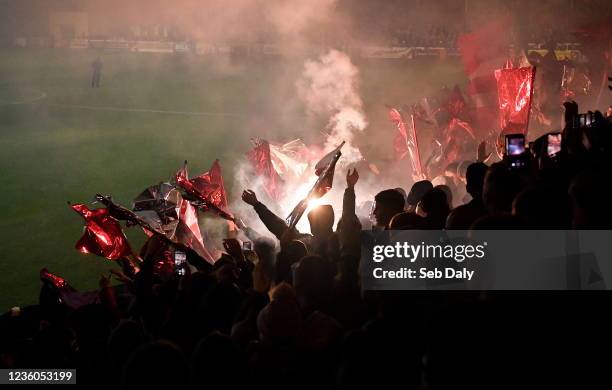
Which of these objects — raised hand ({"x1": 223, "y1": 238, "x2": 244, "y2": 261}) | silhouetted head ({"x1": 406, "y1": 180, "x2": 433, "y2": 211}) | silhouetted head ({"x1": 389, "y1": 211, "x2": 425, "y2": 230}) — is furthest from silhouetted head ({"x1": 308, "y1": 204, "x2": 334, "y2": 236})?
silhouetted head ({"x1": 406, "y1": 180, "x2": 433, "y2": 211})

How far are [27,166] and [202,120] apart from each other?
6541 mm

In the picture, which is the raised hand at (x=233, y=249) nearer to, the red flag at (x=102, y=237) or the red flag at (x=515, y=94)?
the red flag at (x=102, y=237)

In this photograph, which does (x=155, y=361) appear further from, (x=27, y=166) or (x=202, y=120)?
(x=202, y=120)

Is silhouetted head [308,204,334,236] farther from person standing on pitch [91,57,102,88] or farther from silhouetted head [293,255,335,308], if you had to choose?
person standing on pitch [91,57,102,88]

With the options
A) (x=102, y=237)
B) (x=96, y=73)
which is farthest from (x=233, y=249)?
(x=96, y=73)

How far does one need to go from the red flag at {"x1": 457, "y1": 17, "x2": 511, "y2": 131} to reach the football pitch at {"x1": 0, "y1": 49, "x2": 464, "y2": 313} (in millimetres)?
3403

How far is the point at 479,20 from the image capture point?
23.9m

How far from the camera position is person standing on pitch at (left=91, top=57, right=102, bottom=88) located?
26.8 meters

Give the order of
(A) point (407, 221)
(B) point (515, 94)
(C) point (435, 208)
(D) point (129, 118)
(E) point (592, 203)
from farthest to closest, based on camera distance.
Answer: (D) point (129, 118) < (B) point (515, 94) < (C) point (435, 208) < (A) point (407, 221) < (E) point (592, 203)

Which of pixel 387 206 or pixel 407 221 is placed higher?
pixel 387 206

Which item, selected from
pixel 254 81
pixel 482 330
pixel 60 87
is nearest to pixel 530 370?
pixel 482 330

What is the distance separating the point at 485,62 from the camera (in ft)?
52.7

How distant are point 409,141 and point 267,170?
2126 mm

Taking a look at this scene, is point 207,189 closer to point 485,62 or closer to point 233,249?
point 233,249
